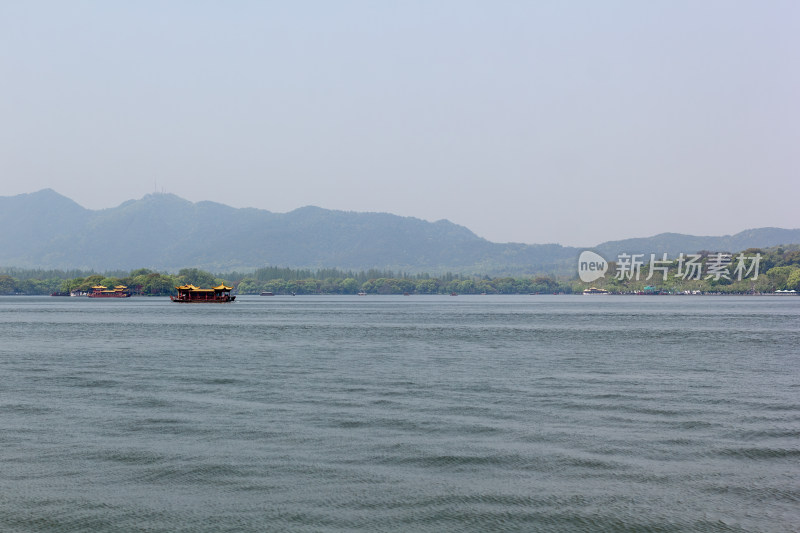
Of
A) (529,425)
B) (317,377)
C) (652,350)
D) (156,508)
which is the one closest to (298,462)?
(156,508)

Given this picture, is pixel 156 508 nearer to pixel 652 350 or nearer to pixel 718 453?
pixel 718 453

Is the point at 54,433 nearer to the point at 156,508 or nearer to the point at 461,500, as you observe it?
the point at 156,508

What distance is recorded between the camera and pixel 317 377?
49.1 meters

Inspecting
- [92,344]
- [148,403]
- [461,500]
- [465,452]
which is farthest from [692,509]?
[92,344]

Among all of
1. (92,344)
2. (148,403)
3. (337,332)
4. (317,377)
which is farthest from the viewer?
(337,332)

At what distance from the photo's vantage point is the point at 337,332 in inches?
3910

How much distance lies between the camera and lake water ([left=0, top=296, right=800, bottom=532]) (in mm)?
20125

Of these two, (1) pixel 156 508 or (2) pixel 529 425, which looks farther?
(2) pixel 529 425

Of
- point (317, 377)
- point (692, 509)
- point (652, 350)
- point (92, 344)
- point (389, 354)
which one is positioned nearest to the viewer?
point (692, 509)

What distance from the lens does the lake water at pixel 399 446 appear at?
20.1 metres

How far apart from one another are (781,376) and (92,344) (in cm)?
6421

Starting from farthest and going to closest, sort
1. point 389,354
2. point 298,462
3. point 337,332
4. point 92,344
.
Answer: point 337,332, point 92,344, point 389,354, point 298,462

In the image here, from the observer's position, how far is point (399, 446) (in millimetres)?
27734

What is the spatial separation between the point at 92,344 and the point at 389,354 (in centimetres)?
3302
